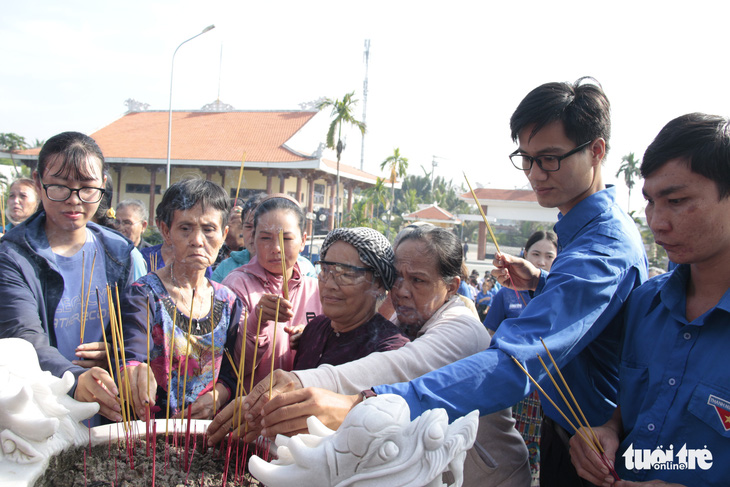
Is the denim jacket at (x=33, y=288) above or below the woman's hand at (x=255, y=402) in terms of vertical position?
above

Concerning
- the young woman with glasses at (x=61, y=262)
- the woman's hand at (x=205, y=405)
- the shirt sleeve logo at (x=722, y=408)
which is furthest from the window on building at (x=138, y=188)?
the shirt sleeve logo at (x=722, y=408)

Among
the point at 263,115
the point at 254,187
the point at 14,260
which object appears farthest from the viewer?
the point at 263,115

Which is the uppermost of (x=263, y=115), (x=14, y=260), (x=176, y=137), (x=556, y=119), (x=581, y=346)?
(x=263, y=115)

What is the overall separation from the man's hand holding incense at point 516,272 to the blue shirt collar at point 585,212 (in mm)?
359

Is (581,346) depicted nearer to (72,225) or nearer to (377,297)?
(377,297)

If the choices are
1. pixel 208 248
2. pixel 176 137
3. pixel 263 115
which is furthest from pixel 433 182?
pixel 208 248

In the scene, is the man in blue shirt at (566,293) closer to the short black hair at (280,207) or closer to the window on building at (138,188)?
the short black hair at (280,207)

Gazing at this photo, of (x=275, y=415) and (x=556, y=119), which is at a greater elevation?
(x=556, y=119)

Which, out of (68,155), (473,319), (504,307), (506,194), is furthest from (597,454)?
(506,194)

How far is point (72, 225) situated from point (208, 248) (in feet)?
1.70

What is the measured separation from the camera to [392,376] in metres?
1.44

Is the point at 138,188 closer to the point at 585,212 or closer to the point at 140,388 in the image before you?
the point at 140,388

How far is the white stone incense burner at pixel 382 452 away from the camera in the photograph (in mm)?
968

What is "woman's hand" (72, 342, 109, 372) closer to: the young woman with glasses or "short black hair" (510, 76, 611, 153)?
the young woman with glasses
